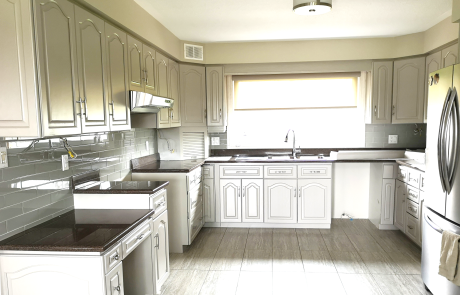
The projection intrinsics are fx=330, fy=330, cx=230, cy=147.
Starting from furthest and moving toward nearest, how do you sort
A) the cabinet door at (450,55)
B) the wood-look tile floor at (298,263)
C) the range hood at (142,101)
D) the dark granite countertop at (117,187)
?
1. the cabinet door at (450,55)
2. the wood-look tile floor at (298,263)
3. the range hood at (142,101)
4. the dark granite countertop at (117,187)

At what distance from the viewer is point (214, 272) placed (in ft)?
10.4

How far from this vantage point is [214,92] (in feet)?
14.6

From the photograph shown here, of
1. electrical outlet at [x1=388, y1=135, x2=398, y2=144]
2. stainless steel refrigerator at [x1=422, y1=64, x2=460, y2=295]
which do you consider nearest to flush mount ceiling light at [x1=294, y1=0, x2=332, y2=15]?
stainless steel refrigerator at [x1=422, y1=64, x2=460, y2=295]

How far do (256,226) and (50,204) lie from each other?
2772 mm

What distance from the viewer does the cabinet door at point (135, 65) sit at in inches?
111

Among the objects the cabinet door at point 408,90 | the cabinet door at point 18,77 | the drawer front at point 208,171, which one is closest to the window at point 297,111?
the cabinet door at point 408,90

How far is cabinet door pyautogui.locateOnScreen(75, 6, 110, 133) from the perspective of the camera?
2084 millimetres

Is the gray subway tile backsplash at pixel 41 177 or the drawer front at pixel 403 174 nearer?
the gray subway tile backsplash at pixel 41 177

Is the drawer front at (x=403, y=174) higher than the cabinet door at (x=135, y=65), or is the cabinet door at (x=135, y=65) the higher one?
the cabinet door at (x=135, y=65)

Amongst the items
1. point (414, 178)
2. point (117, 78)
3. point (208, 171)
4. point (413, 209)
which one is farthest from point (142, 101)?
point (413, 209)

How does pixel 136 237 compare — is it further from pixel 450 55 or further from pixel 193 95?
pixel 450 55

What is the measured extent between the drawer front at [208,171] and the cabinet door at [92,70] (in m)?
2.03

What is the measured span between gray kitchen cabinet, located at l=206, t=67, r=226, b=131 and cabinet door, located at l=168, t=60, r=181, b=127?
1.43ft

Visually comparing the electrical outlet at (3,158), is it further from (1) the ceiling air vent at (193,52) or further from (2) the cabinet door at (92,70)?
(1) the ceiling air vent at (193,52)
